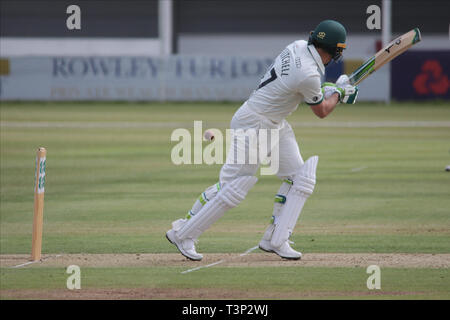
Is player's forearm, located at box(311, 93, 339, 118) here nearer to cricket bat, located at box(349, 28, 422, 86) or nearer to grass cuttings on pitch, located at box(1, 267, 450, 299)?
cricket bat, located at box(349, 28, 422, 86)

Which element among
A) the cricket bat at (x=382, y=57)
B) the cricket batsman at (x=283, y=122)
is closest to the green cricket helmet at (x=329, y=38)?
the cricket batsman at (x=283, y=122)

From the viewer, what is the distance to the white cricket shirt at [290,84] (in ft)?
26.1

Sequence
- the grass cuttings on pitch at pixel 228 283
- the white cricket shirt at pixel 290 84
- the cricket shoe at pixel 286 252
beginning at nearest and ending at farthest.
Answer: the grass cuttings on pitch at pixel 228 283 → the white cricket shirt at pixel 290 84 → the cricket shoe at pixel 286 252

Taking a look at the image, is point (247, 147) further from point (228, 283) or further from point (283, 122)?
point (228, 283)

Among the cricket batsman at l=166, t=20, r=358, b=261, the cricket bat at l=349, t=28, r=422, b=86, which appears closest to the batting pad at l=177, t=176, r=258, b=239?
the cricket batsman at l=166, t=20, r=358, b=261

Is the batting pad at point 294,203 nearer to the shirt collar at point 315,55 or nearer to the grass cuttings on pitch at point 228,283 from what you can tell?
the grass cuttings on pitch at point 228,283

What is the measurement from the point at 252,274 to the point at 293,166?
126 cm

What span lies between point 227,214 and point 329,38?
4650 millimetres

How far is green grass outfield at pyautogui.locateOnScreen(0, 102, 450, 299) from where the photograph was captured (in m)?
7.62

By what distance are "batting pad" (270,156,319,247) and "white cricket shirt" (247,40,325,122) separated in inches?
24.2

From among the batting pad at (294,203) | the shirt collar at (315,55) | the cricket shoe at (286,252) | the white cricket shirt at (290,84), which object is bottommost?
the cricket shoe at (286,252)

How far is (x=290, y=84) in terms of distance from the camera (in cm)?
802

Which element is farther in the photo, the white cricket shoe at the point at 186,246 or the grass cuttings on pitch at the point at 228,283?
the white cricket shoe at the point at 186,246

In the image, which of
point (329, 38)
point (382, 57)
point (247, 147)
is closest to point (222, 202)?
point (247, 147)
